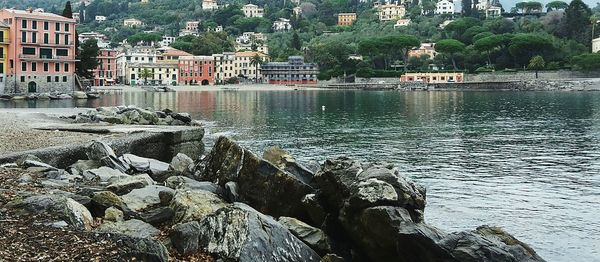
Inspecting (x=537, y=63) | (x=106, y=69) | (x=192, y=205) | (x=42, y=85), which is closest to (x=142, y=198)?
(x=192, y=205)

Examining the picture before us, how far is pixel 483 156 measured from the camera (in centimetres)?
3434

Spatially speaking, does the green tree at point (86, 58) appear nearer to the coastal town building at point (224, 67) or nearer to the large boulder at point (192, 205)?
the coastal town building at point (224, 67)

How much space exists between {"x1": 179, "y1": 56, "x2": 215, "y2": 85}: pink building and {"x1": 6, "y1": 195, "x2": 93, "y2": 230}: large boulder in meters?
174

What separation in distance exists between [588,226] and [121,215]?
44.1 feet

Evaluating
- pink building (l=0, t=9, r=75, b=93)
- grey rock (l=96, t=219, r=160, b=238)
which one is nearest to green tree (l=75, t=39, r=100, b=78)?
pink building (l=0, t=9, r=75, b=93)

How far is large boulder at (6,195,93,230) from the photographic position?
11219 millimetres

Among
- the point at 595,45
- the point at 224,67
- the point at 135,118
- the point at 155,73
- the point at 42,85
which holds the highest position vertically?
the point at 595,45

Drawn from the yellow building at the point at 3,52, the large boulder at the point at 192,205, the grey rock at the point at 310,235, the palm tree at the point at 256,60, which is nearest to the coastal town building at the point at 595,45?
the palm tree at the point at 256,60

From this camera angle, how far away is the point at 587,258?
15828 millimetres

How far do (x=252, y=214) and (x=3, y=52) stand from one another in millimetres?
87671

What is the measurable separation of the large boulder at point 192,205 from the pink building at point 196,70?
173m

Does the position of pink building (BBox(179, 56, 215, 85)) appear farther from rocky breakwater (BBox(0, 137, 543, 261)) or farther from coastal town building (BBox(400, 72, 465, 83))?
rocky breakwater (BBox(0, 137, 543, 261))

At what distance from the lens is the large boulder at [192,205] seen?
12578 millimetres

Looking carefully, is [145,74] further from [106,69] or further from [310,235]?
[310,235]
